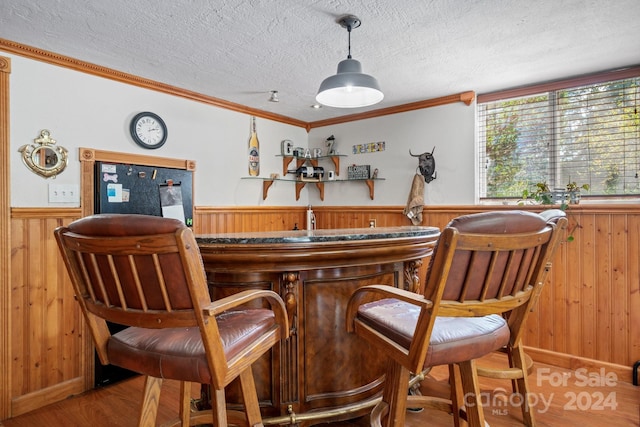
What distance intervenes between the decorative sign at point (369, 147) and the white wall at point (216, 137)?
0.06 meters

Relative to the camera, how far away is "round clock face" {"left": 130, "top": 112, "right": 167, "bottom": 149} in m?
2.92

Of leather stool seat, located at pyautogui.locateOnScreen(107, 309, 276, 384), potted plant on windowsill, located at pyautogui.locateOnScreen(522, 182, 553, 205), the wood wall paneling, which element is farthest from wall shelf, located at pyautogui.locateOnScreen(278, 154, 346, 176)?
leather stool seat, located at pyautogui.locateOnScreen(107, 309, 276, 384)

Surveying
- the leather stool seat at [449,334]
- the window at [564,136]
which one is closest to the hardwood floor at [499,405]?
the leather stool seat at [449,334]

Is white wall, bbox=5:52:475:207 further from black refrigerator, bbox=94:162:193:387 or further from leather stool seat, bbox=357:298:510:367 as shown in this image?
leather stool seat, bbox=357:298:510:367

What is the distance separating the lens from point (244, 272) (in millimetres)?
1674

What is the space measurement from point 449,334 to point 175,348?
0.90 meters

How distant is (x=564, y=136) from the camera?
2.99 metres

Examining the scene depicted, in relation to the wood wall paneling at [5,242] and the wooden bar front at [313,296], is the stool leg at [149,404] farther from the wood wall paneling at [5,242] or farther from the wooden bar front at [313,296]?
the wood wall paneling at [5,242]

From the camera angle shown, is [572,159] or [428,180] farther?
[428,180]

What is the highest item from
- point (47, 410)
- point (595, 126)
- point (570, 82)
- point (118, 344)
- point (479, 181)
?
point (570, 82)

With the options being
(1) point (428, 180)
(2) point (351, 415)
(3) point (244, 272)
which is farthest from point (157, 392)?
(1) point (428, 180)

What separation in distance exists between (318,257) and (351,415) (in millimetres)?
852

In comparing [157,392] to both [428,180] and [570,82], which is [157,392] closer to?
[428,180]

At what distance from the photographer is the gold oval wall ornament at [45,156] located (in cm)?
237
